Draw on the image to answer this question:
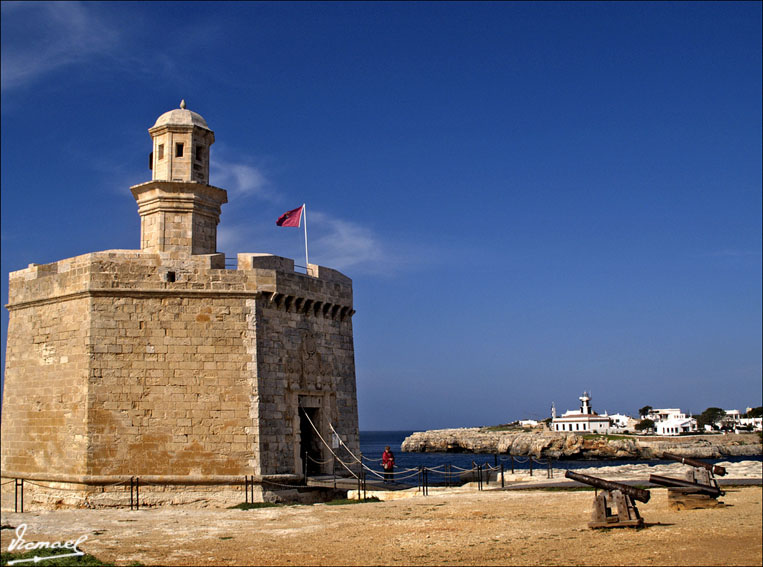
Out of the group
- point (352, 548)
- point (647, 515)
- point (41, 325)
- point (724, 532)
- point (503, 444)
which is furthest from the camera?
point (503, 444)

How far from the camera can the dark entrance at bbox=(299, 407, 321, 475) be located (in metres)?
19.1

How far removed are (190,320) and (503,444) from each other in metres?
70.0

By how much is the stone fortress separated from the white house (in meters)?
85.6

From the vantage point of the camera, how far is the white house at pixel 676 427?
94.3 meters

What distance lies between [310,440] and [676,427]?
8610 cm

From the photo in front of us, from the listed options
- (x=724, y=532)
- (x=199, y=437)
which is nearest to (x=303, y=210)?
(x=199, y=437)

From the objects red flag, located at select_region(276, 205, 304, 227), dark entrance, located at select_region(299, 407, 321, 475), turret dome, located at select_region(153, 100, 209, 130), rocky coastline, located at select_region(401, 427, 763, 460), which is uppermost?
turret dome, located at select_region(153, 100, 209, 130)

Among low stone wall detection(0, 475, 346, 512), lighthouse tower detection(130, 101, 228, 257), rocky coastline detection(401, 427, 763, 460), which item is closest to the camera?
low stone wall detection(0, 475, 346, 512)

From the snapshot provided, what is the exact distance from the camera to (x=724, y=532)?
9.48 metres

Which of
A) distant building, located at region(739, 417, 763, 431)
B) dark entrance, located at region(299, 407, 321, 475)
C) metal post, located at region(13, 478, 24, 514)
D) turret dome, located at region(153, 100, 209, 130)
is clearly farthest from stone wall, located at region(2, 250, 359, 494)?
distant building, located at region(739, 417, 763, 431)

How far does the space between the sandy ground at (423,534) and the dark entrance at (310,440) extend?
12.8ft

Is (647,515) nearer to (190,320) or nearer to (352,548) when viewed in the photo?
(352,548)

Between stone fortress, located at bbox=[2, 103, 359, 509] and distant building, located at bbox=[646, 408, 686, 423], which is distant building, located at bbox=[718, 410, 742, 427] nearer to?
distant building, located at bbox=[646, 408, 686, 423]
